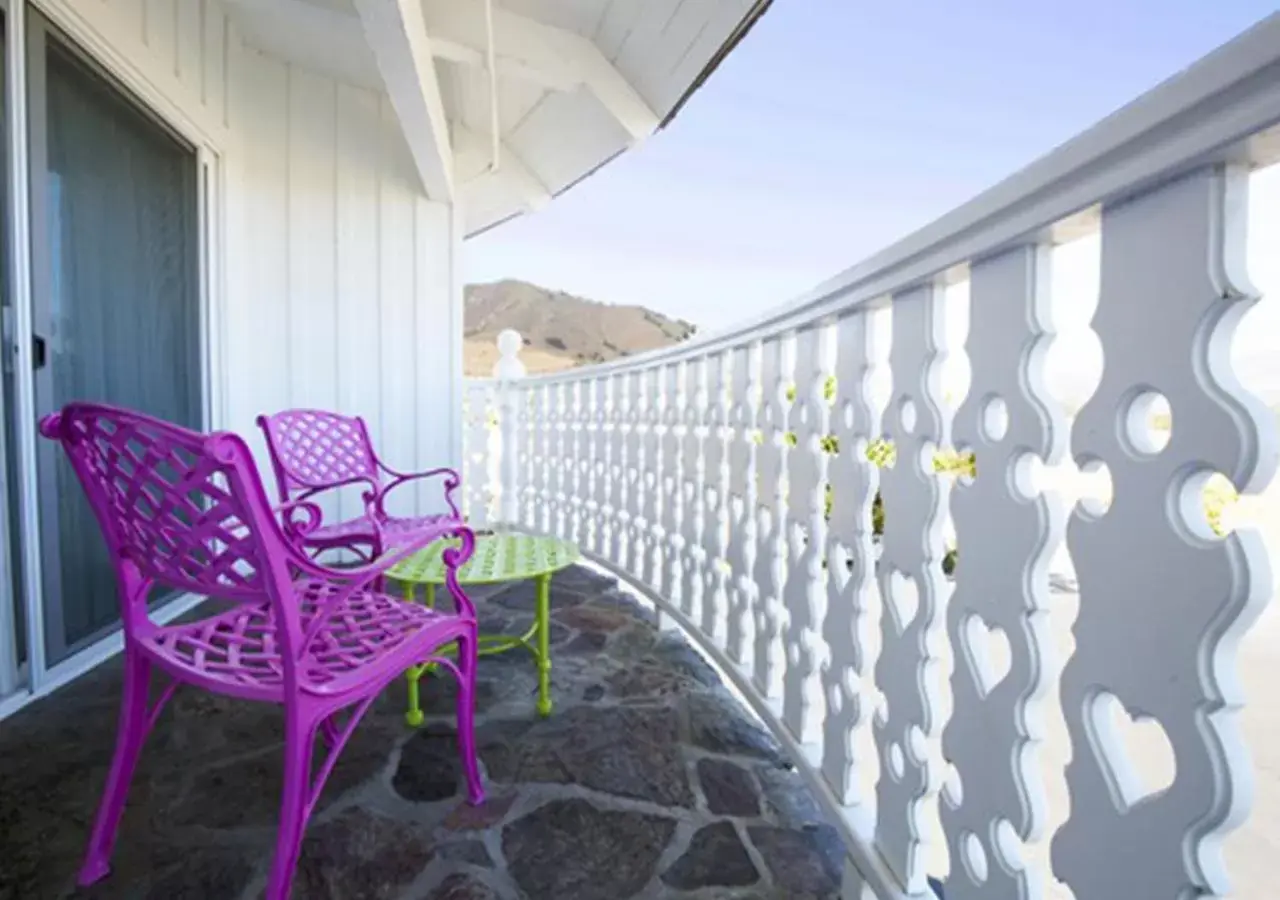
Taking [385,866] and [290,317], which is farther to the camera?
[290,317]

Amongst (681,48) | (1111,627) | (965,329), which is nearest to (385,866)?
(1111,627)

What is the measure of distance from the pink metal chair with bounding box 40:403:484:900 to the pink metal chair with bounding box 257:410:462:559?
34.8 inches

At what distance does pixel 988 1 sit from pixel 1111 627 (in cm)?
532

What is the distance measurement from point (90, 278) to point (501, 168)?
9.56 ft

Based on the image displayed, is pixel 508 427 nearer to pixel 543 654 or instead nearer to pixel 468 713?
pixel 543 654

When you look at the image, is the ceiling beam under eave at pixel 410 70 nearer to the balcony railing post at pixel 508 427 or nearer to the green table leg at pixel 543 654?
the balcony railing post at pixel 508 427

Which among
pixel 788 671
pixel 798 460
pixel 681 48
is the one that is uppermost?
pixel 681 48

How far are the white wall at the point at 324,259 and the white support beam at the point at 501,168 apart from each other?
49 cm

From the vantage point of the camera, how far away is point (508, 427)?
178 inches

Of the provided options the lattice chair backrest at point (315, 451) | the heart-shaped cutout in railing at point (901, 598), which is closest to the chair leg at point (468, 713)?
the heart-shaped cutout in railing at point (901, 598)

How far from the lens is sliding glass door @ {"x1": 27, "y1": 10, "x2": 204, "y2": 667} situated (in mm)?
2064

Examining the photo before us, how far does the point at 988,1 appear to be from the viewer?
4.43 meters

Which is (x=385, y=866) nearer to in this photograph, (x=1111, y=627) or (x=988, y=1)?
(x=1111, y=627)

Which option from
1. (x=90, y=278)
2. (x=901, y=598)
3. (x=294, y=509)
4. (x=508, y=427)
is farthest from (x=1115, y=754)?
(x=508, y=427)
